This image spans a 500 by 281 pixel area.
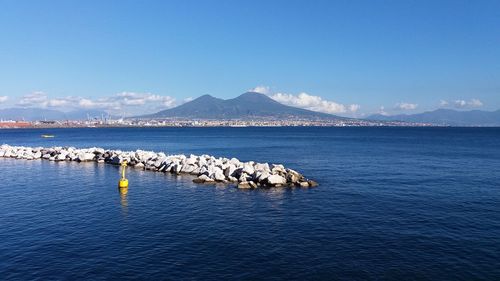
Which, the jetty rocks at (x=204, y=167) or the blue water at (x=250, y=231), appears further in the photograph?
the jetty rocks at (x=204, y=167)

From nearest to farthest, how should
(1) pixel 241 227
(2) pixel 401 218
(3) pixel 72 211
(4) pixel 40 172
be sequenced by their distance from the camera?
(1) pixel 241 227
(2) pixel 401 218
(3) pixel 72 211
(4) pixel 40 172

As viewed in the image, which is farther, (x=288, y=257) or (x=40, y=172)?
(x=40, y=172)

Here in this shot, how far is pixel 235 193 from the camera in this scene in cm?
4069

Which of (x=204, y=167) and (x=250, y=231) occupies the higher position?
(x=204, y=167)

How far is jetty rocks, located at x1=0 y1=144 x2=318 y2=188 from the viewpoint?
4541 centimetres

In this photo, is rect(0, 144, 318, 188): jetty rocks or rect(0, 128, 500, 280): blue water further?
rect(0, 144, 318, 188): jetty rocks

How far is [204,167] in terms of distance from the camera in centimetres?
5262

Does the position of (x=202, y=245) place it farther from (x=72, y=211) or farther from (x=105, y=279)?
(x=72, y=211)

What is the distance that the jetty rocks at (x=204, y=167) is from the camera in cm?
4541

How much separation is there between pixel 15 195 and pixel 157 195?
615 inches

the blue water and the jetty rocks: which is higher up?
the jetty rocks

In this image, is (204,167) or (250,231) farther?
(204,167)

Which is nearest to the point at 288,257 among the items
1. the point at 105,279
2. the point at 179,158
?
the point at 105,279

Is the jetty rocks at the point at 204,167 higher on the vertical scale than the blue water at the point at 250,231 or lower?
higher
